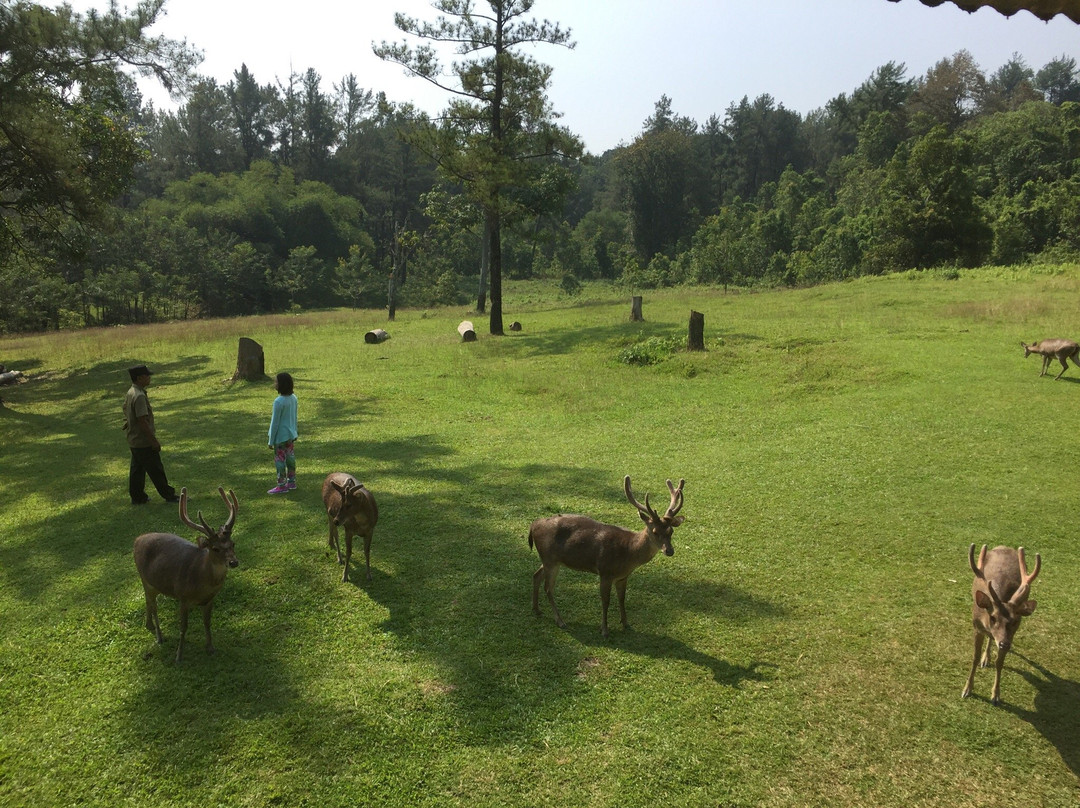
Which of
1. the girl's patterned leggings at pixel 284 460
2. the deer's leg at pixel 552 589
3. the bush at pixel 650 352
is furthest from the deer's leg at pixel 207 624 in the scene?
the bush at pixel 650 352

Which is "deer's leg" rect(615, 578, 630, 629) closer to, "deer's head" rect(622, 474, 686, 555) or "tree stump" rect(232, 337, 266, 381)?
"deer's head" rect(622, 474, 686, 555)

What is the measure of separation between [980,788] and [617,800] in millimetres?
2283

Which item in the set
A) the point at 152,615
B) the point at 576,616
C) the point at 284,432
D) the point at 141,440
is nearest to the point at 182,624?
the point at 152,615

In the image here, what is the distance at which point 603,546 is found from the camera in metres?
5.84

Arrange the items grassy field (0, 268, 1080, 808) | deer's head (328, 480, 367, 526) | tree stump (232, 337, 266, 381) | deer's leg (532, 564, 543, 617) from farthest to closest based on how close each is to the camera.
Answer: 1. tree stump (232, 337, 266, 381)
2. deer's head (328, 480, 367, 526)
3. deer's leg (532, 564, 543, 617)
4. grassy field (0, 268, 1080, 808)

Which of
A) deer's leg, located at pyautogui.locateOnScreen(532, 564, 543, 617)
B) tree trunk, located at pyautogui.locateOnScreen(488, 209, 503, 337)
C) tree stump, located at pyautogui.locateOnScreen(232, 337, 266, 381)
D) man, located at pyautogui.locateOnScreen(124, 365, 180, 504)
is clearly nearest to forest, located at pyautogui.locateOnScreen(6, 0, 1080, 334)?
tree trunk, located at pyautogui.locateOnScreen(488, 209, 503, 337)

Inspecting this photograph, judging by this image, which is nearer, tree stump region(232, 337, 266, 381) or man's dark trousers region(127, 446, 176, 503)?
man's dark trousers region(127, 446, 176, 503)

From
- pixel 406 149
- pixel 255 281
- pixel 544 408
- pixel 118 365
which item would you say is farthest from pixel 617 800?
pixel 406 149

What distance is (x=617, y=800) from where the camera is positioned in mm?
4258

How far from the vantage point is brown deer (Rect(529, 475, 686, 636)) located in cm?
562

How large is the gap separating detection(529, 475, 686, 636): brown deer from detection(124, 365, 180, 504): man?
5832 mm

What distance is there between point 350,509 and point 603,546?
8.27 ft

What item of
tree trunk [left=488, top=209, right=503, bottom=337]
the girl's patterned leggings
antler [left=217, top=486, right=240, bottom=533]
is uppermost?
tree trunk [left=488, top=209, right=503, bottom=337]

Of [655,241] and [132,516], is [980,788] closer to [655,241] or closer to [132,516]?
[132,516]
